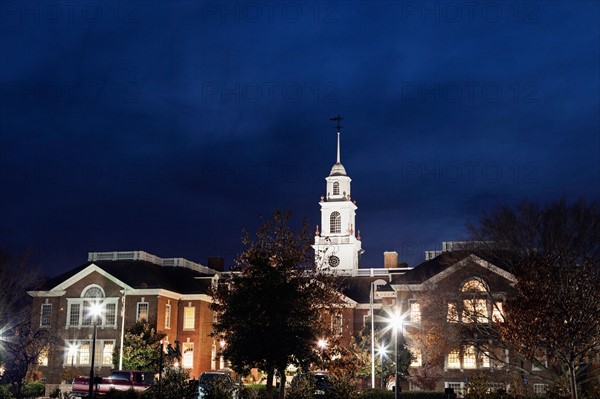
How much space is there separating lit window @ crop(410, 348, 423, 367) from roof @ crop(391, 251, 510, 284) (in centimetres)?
539

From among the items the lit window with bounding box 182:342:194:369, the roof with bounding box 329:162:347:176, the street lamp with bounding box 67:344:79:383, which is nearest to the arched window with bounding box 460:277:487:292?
the lit window with bounding box 182:342:194:369

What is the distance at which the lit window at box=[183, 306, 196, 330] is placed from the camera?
204ft

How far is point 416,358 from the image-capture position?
174 feet

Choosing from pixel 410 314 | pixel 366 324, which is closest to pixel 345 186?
pixel 366 324

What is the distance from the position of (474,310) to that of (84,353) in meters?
32.4

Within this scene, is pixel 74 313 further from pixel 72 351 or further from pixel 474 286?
pixel 474 286

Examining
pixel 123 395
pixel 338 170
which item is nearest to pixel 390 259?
pixel 338 170

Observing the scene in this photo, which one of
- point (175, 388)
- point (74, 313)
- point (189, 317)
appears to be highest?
point (74, 313)

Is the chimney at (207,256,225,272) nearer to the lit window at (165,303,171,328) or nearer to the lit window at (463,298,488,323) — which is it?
the lit window at (165,303,171,328)

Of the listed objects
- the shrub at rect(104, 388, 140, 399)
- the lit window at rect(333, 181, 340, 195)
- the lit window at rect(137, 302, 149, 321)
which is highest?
the lit window at rect(333, 181, 340, 195)

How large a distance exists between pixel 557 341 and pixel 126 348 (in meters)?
36.3

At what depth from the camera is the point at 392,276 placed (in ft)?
223

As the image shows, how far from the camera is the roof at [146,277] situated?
60.8 metres

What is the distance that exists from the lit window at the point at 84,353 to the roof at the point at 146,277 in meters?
6.06
